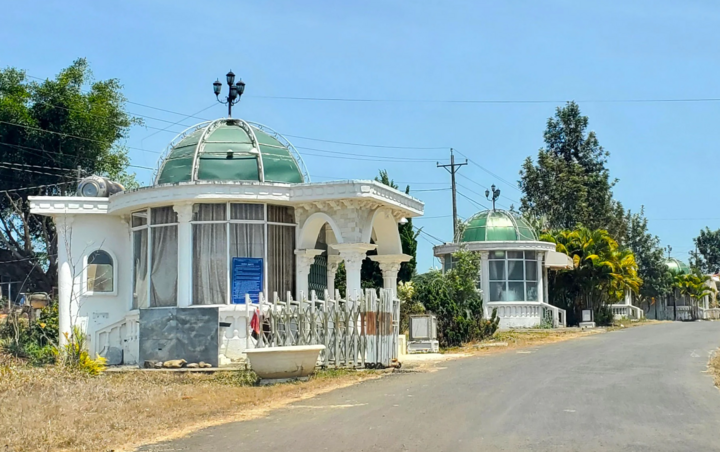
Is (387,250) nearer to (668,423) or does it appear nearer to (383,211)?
(383,211)

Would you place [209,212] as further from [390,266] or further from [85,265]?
[390,266]

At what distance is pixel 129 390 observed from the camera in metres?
14.2

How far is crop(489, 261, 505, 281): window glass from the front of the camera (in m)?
35.9

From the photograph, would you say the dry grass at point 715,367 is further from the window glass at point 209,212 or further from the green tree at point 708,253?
the green tree at point 708,253

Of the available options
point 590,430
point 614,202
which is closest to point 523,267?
point 614,202

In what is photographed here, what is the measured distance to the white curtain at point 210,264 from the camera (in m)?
20.7

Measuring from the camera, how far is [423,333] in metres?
24.2

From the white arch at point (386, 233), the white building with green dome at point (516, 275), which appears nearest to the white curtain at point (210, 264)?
the white arch at point (386, 233)

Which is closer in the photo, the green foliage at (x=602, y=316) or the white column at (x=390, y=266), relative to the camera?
the white column at (x=390, y=266)

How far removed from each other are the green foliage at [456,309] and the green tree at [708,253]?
220 ft

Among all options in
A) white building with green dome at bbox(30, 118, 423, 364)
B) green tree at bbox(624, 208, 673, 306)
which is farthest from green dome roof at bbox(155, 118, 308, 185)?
green tree at bbox(624, 208, 673, 306)

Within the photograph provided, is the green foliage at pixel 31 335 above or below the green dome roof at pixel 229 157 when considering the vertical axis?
below

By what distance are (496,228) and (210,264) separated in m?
19.2

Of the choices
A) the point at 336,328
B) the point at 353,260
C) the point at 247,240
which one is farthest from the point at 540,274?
the point at 336,328
